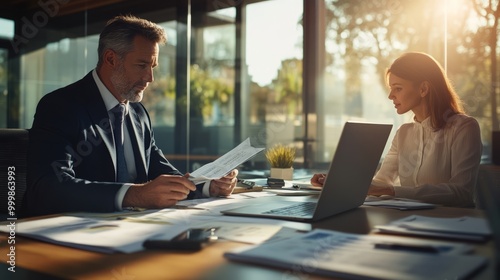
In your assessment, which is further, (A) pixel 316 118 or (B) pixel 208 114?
(B) pixel 208 114

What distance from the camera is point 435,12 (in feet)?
13.5

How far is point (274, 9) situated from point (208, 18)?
2.79 ft

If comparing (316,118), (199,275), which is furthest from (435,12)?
(199,275)

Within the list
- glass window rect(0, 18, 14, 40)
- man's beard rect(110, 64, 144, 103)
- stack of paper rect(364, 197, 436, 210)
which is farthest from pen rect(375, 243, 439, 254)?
glass window rect(0, 18, 14, 40)

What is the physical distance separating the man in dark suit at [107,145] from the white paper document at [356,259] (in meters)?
0.65

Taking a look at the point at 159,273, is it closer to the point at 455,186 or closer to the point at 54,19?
the point at 455,186

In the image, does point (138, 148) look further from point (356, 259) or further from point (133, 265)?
point (356, 259)

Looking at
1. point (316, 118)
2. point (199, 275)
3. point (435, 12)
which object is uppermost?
point (435, 12)

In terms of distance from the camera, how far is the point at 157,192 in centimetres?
157

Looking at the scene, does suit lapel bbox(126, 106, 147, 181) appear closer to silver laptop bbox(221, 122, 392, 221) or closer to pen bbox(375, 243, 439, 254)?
silver laptop bbox(221, 122, 392, 221)

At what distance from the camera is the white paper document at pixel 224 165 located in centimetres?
165

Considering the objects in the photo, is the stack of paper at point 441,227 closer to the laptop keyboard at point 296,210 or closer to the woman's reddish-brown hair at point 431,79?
the laptop keyboard at point 296,210

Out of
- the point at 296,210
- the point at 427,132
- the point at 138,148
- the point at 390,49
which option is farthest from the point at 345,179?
the point at 390,49

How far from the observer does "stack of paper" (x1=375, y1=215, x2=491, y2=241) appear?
1186mm
